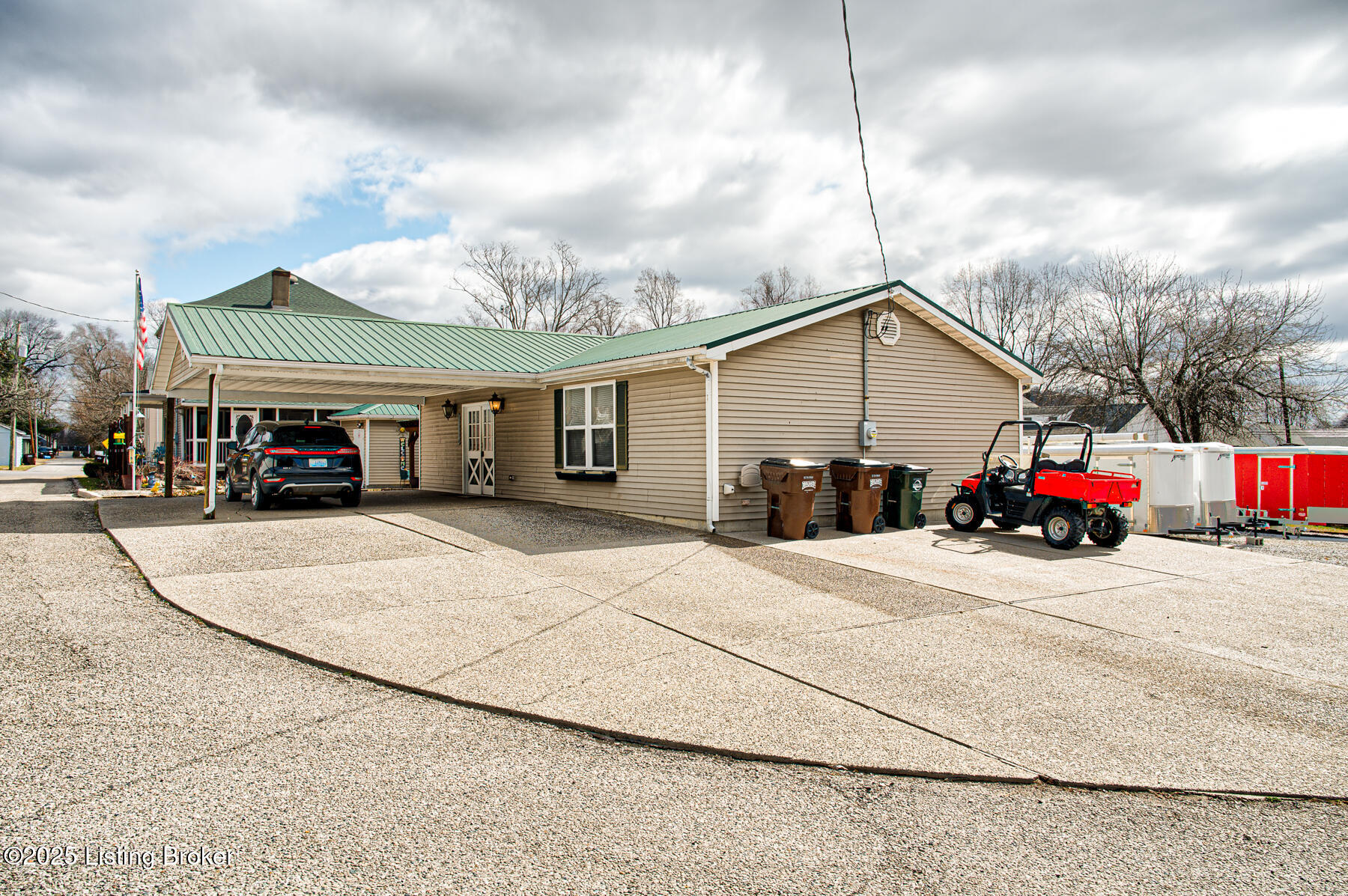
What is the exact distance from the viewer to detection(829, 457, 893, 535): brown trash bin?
11.1 meters

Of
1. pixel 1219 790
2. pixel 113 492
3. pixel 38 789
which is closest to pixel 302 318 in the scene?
pixel 113 492

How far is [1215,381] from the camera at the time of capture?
81.2ft

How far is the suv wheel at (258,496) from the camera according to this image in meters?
12.2

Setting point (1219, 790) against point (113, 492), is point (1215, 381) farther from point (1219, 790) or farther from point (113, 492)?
point (113, 492)

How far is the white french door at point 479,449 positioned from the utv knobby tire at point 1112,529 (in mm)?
10920

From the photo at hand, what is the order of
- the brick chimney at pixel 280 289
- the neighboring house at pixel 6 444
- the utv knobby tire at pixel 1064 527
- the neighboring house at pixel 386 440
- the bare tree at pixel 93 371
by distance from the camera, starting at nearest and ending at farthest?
1. the utv knobby tire at pixel 1064 527
2. the neighboring house at pixel 386 440
3. the brick chimney at pixel 280 289
4. the neighboring house at pixel 6 444
5. the bare tree at pixel 93 371

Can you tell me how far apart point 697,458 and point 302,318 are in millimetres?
8118

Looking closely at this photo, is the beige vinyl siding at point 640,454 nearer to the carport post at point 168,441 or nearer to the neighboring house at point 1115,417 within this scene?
the carport post at point 168,441

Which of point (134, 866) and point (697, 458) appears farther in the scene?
point (697, 458)

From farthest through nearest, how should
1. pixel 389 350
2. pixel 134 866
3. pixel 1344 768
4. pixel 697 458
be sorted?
pixel 389 350 < pixel 697 458 < pixel 1344 768 < pixel 134 866

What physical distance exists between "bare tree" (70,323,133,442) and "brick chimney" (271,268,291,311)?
26.7 m

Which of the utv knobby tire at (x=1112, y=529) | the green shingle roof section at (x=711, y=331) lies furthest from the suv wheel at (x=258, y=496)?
the utv knobby tire at (x=1112, y=529)

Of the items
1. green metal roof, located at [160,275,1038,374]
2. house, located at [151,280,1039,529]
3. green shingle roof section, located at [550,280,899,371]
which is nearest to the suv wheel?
house, located at [151,280,1039,529]

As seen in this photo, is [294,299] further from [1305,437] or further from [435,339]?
[1305,437]
